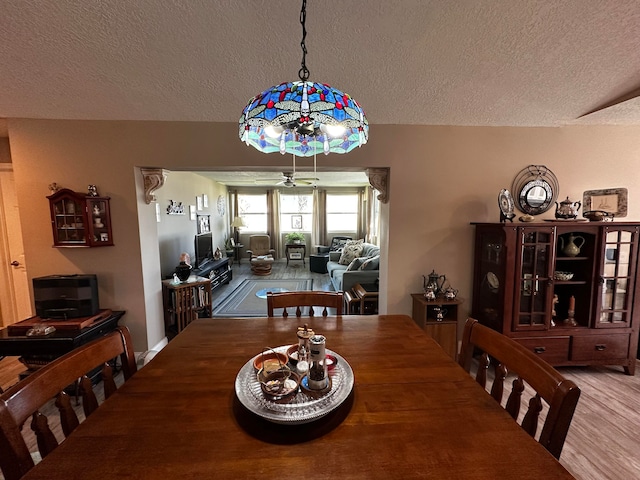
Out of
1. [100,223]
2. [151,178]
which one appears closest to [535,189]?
[151,178]

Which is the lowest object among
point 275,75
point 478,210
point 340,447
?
point 340,447

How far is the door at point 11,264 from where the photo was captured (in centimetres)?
299

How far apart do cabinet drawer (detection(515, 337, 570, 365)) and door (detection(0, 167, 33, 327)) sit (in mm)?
5328

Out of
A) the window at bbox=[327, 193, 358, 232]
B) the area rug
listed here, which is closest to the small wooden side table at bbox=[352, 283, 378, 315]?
the area rug

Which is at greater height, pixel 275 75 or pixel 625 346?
pixel 275 75

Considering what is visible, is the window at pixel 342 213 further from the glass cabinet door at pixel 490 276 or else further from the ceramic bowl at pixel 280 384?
the ceramic bowl at pixel 280 384

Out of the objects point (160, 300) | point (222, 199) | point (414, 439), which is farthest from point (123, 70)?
point (222, 199)

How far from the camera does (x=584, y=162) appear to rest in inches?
103

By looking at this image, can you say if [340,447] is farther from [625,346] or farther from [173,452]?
[625,346]

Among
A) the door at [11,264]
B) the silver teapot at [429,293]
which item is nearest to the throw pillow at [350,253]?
the silver teapot at [429,293]

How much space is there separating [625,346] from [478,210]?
5.81 ft

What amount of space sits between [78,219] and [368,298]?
10.4 feet

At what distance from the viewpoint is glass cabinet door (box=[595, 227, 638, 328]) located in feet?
7.52

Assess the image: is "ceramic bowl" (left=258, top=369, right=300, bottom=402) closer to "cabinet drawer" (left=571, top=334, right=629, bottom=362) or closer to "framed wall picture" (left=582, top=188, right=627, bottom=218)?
"cabinet drawer" (left=571, top=334, right=629, bottom=362)
